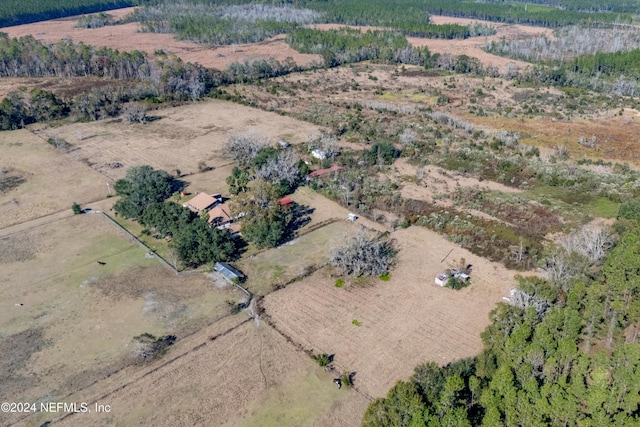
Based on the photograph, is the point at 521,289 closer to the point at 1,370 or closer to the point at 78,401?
the point at 78,401

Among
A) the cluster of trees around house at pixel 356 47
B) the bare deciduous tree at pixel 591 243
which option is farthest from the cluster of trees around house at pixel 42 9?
the bare deciduous tree at pixel 591 243

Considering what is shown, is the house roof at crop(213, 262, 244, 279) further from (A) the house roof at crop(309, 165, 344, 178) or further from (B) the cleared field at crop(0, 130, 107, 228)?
(B) the cleared field at crop(0, 130, 107, 228)

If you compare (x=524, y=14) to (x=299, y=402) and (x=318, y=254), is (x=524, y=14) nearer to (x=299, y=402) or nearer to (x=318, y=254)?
(x=318, y=254)

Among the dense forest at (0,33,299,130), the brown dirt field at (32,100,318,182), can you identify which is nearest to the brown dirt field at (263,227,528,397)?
the brown dirt field at (32,100,318,182)

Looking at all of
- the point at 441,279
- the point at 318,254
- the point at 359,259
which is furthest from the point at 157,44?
the point at 441,279

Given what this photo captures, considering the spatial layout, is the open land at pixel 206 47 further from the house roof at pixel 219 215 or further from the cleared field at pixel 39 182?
the house roof at pixel 219 215

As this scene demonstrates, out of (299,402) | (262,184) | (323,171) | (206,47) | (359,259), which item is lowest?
(299,402)
